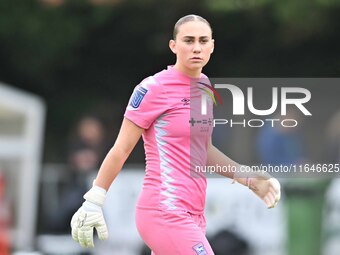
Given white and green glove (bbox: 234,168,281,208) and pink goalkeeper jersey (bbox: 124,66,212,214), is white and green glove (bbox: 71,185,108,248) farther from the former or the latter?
white and green glove (bbox: 234,168,281,208)

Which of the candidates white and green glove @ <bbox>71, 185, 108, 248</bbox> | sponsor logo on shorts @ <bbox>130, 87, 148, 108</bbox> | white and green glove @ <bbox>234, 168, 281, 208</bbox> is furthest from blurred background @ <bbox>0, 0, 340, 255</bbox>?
sponsor logo on shorts @ <bbox>130, 87, 148, 108</bbox>

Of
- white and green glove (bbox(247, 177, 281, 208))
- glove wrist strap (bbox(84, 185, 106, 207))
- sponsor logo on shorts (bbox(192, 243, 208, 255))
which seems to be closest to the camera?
sponsor logo on shorts (bbox(192, 243, 208, 255))

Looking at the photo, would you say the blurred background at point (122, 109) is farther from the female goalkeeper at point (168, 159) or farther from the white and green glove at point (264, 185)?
the female goalkeeper at point (168, 159)

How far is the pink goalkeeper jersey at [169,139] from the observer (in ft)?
22.7

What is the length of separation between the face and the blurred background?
17.9ft

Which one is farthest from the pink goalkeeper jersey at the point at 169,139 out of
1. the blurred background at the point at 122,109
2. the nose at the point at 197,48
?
the blurred background at the point at 122,109

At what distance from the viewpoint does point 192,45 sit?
6.98 meters

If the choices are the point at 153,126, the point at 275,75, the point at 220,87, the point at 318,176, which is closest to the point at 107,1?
the point at 275,75

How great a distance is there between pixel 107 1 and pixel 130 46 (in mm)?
954

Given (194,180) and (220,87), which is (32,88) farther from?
(194,180)

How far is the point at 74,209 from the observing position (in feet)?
42.9

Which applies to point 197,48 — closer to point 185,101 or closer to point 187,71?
point 187,71

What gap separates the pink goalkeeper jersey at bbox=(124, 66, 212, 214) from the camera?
691 cm

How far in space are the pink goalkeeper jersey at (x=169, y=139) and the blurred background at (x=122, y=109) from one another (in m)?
Answer: 5.40
